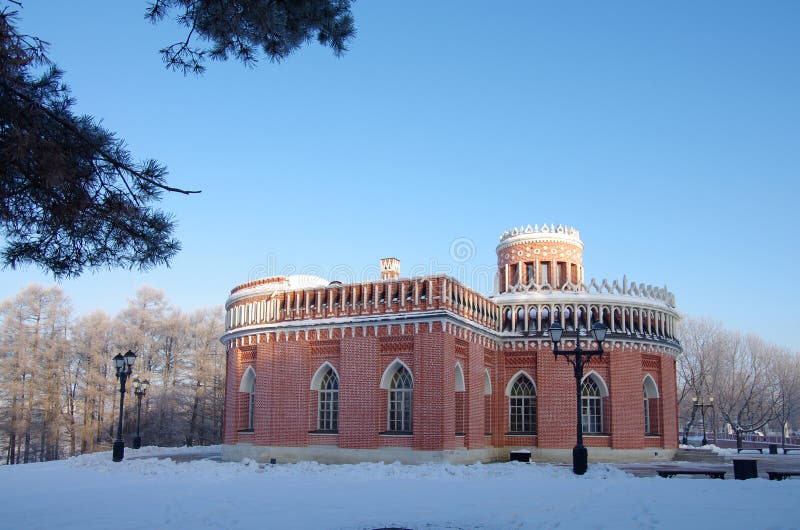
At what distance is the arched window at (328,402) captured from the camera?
24.5m

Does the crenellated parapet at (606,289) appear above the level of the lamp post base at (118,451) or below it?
above

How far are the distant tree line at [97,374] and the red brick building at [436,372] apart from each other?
60.8 ft

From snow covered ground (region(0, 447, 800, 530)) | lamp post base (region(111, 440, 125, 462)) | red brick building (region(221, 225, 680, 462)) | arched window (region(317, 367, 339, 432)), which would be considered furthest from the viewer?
arched window (region(317, 367, 339, 432))

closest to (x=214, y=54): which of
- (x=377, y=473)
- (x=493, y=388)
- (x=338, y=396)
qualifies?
(x=377, y=473)

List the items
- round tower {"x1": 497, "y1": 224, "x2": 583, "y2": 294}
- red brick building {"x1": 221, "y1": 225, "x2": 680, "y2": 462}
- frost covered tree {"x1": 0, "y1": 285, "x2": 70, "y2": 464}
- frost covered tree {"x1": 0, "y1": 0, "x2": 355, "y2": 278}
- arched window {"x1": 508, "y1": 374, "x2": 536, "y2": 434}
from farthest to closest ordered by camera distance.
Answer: frost covered tree {"x1": 0, "y1": 285, "x2": 70, "y2": 464}
round tower {"x1": 497, "y1": 224, "x2": 583, "y2": 294}
arched window {"x1": 508, "y1": 374, "x2": 536, "y2": 434}
red brick building {"x1": 221, "y1": 225, "x2": 680, "y2": 462}
frost covered tree {"x1": 0, "y1": 0, "x2": 355, "y2": 278}

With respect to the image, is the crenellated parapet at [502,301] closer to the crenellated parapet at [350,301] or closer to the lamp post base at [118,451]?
the crenellated parapet at [350,301]

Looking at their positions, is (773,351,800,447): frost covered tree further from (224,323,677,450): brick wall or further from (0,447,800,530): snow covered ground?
(0,447,800,530): snow covered ground

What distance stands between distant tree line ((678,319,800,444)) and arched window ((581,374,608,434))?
90.4 feet

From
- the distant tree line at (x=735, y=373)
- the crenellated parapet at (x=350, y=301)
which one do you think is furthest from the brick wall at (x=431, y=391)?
the distant tree line at (x=735, y=373)

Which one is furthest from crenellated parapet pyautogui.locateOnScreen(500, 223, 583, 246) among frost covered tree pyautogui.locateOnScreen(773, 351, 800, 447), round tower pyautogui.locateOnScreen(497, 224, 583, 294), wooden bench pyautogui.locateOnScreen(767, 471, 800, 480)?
frost covered tree pyautogui.locateOnScreen(773, 351, 800, 447)

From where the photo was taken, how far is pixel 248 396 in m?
27.4

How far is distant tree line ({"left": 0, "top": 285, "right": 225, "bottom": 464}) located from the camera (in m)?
39.9

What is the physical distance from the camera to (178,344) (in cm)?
4628

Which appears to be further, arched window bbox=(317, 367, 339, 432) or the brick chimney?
the brick chimney
